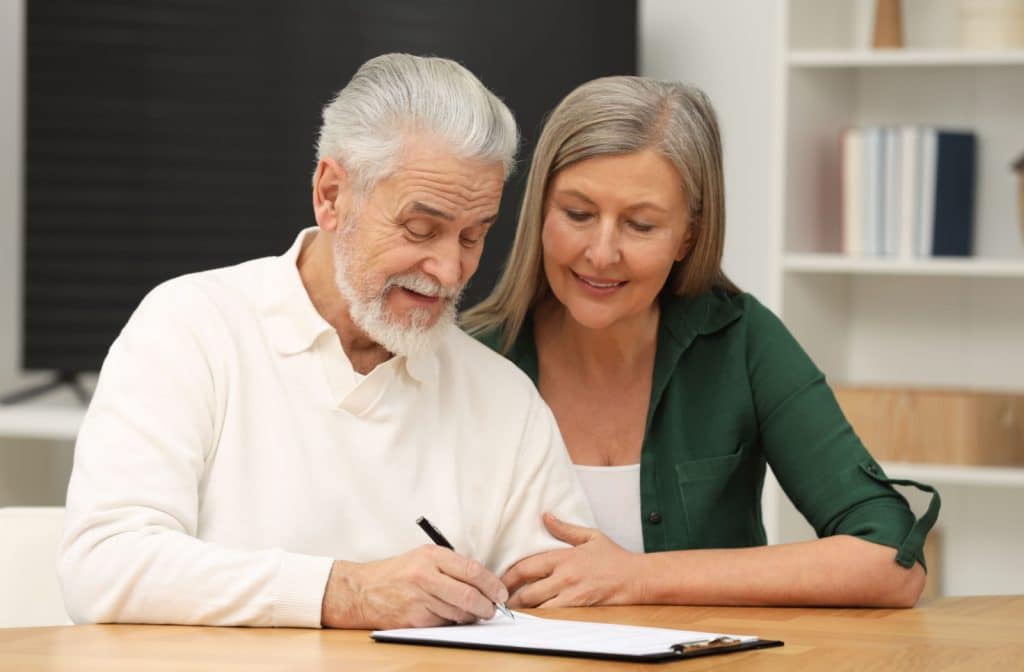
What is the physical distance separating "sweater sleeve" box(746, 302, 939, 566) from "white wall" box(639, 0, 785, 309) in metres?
1.63

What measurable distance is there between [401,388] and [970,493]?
88.3 inches

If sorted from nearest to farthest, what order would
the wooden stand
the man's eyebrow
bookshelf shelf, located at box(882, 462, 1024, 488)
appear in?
the man's eyebrow, bookshelf shelf, located at box(882, 462, 1024, 488), the wooden stand

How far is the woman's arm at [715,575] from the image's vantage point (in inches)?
73.0

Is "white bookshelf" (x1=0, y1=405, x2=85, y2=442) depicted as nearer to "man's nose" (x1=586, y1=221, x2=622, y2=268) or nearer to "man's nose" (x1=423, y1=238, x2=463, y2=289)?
"man's nose" (x1=586, y1=221, x2=622, y2=268)

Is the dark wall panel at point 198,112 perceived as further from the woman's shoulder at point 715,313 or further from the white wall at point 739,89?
the woman's shoulder at point 715,313

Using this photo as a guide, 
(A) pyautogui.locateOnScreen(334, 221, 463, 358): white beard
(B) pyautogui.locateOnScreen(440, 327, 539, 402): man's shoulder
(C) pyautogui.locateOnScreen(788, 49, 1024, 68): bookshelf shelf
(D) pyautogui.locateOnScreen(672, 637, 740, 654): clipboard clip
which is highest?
(C) pyautogui.locateOnScreen(788, 49, 1024, 68): bookshelf shelf

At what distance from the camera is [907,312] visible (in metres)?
3.74

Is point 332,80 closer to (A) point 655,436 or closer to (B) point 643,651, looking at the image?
(A) point 655,436

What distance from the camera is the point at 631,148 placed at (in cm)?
210

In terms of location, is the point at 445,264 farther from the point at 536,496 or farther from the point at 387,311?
the point at 536,496

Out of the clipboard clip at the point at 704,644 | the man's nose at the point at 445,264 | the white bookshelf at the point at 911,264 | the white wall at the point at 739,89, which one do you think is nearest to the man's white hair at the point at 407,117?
the man's nose at the point at 445,264

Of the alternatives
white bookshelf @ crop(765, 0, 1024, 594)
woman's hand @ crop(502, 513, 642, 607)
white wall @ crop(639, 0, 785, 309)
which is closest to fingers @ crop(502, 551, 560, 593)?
woman's hand @ crop(502, 513, 642, 607)

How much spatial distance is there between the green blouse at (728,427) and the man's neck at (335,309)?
384mm

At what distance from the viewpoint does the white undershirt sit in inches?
87.7
